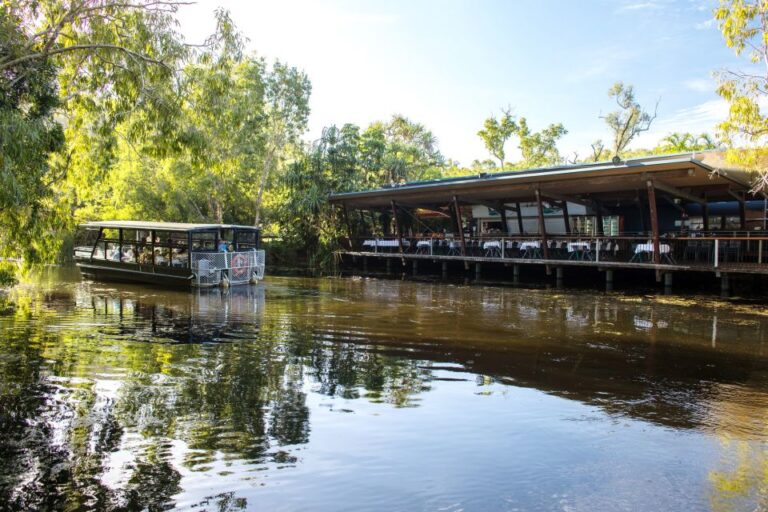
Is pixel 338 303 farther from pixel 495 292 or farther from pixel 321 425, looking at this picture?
pixel 321 425

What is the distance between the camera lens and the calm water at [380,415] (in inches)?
176

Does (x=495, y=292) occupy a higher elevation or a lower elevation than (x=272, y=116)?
lower

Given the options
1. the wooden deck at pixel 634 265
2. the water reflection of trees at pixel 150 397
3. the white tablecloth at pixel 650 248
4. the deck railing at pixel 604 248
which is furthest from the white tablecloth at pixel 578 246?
the water reflection of trees at pixel 150 397

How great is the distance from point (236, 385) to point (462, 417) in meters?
3.04

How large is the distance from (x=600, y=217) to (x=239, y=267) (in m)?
16.2

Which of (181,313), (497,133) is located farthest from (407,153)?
(181,313)

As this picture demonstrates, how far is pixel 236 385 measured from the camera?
24.1ft

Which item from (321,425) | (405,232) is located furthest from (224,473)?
(405,232)

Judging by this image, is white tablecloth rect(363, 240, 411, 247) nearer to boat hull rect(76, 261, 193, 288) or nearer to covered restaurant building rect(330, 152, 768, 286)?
covered restaurant building rect(330, 152, 768, 286)

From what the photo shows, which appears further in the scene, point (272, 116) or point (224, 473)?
point (272, 116)

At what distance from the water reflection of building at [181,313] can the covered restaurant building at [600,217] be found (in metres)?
10.4

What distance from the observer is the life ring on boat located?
Answer: 2032cm

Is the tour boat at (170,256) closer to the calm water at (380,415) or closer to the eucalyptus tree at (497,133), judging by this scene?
the calm water at (380,415)

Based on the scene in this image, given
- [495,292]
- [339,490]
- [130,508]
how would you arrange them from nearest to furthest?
[130,508]
[339,490]
[495,292]
